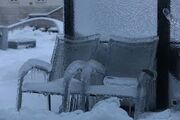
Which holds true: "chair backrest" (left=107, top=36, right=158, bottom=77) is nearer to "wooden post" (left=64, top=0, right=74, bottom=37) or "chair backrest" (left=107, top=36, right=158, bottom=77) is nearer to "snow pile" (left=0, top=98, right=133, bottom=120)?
"wooden post" (left=64, top=0, right=74, bottom=37)

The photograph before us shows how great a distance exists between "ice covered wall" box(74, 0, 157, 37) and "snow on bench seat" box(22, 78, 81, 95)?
106 cm

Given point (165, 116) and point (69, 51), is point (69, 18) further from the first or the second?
point (165, 116)

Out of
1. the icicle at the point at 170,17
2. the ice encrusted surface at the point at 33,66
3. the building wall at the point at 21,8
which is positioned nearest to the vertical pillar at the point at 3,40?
the ice encrusted surface at the point at 33,66

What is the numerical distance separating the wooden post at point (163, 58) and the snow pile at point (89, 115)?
4.17 ft

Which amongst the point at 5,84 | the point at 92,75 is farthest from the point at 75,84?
the point at 5,84

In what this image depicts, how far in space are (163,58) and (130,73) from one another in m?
0.41

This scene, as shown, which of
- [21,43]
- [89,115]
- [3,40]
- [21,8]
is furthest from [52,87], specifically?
[21,8]

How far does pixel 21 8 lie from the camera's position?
36.9 metres

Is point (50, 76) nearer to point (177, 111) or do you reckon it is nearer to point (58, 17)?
point (177, 111)

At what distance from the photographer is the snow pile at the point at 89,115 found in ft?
16.6

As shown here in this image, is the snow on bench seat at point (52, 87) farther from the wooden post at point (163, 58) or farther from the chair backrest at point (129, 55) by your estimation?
the wooden post at point (163, 58)

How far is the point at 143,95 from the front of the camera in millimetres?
5922

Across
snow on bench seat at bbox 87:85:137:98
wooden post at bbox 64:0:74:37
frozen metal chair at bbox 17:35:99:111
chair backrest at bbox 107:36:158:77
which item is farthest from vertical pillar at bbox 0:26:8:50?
snow on bench seat at bbox 87:85:137:98

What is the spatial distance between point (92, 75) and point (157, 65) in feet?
2.85
